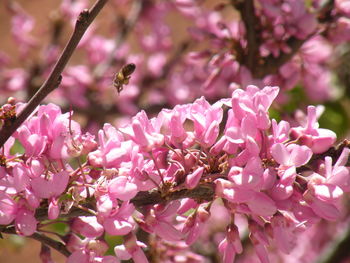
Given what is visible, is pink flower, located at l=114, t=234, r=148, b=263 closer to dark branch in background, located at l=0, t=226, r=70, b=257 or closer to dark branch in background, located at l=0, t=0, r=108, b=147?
dark branch in background, located at l=0, t=226, r=70, b=257

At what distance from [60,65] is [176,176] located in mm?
199

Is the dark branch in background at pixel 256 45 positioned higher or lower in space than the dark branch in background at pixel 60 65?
lower

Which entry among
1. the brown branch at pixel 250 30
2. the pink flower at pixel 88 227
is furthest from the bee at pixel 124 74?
the brown branch at pixel 250 30

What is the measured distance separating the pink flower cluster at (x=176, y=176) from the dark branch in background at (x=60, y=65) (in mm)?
26

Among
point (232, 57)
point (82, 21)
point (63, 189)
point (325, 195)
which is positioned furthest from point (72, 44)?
point (232, 57)

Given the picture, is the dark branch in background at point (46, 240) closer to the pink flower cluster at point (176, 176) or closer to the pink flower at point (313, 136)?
the pink flower cluster at point (176, 176)

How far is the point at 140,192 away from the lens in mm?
733

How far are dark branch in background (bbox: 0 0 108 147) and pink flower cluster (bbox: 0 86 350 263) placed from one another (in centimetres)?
3

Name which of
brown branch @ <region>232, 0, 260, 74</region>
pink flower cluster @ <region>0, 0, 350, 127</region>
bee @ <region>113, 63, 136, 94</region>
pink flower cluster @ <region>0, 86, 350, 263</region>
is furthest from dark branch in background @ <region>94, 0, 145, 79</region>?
pink flower cluster @ <region>0, 86, 350, 263</region>

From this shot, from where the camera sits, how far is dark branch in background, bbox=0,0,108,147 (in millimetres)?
680

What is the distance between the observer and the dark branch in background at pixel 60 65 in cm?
68

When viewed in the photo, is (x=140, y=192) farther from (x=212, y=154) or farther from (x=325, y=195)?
(x=325, y=195)

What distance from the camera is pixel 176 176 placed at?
71 cm

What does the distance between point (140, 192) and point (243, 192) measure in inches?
5.6
